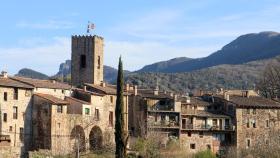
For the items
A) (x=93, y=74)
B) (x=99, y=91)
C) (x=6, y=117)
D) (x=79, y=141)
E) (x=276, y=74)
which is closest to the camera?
(x=6, y=117)

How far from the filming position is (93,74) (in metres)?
91.7

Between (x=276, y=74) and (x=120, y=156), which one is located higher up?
(x=276, y=74)

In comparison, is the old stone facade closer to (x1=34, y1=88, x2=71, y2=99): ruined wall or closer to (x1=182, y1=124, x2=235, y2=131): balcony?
(x1=182, y1=124, x2=235, y2=131): balcony

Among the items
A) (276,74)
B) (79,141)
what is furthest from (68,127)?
(276,74)

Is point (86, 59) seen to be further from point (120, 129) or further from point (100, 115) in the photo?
point (120, 129)

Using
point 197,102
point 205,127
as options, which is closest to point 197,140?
point 205,127

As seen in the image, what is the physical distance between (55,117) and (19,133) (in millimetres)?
4078

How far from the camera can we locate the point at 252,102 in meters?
95.4

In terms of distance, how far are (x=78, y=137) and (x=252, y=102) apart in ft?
98.9

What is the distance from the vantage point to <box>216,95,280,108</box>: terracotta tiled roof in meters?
93.7

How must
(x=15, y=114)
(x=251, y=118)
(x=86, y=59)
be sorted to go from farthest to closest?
(x=251, y=118) < (x=86, y=59) < (x=15, y=114)

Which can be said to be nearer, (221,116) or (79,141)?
(79,141)

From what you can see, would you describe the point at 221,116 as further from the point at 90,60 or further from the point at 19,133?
the point at 19,133

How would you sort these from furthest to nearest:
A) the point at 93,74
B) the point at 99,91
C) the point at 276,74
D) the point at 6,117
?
the point at 276,74, the point at 93,74, the point at 99,91, the point at 6,117
